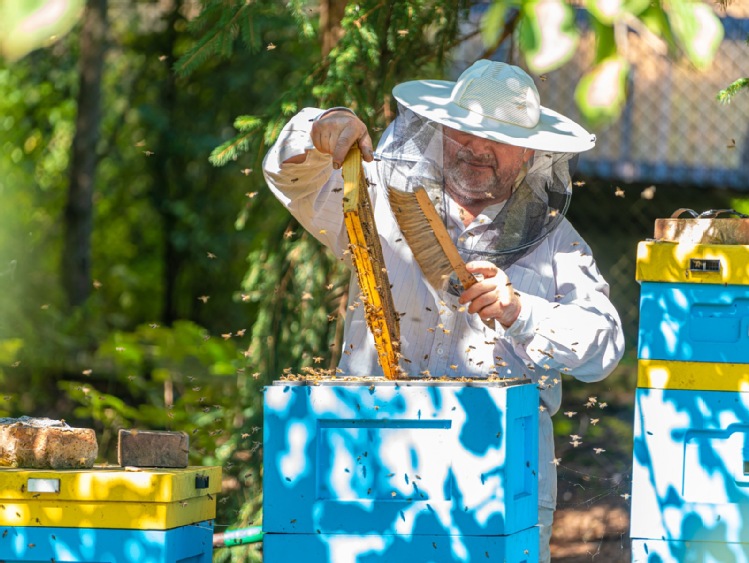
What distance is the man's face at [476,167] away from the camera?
2.59 meters

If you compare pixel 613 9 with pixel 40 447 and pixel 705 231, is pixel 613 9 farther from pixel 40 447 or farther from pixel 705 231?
pixel 40 447

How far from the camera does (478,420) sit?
1.99 m

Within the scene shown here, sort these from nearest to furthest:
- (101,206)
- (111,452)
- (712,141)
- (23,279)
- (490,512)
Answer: (490,512), (111,452), (23,279), (712,141), (101,206)

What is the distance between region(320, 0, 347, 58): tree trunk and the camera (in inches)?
153

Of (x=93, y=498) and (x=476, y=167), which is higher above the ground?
(x=476, y=167)

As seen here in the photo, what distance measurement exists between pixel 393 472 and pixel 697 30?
1201 mm

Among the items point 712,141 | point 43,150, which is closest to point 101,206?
point 43,150

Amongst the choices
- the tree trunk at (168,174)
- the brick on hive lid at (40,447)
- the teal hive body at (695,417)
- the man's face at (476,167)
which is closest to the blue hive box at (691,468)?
the teal hive body at (695,417)

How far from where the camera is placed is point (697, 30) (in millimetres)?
982

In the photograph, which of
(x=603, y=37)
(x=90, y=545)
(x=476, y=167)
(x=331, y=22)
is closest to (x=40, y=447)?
(x=90, y=545)

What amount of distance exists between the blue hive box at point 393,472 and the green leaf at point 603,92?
105 centimetres

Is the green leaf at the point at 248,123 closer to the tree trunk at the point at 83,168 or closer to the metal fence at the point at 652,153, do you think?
the tree trunk at the point at 83,168

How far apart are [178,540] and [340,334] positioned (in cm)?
157

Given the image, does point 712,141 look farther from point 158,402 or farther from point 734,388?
point 734,388
